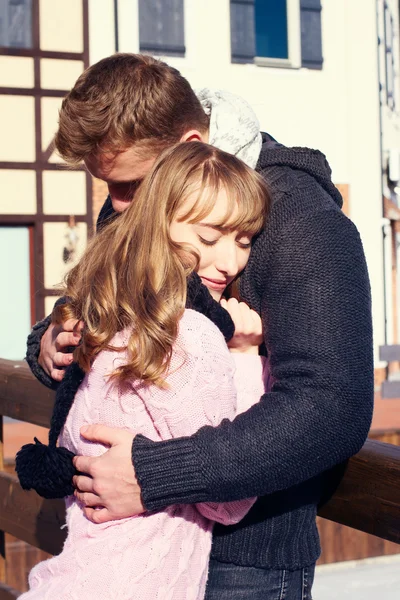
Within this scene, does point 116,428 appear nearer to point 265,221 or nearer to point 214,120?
point 265,221

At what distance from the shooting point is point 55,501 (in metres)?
2.64

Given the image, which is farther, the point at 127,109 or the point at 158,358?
the point at 127,109

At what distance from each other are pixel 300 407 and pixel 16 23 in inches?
407

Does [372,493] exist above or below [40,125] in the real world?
below

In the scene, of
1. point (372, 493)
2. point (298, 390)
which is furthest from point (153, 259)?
point (372, 493)

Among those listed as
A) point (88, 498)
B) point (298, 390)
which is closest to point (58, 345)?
point (88, 498)

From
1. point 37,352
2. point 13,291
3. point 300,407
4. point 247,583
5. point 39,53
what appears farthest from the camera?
point 13,291

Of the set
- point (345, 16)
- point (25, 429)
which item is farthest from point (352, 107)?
point (25, 429)

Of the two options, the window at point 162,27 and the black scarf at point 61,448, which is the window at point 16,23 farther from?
the black scarf at point 61,448

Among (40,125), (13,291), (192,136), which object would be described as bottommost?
(13,291)

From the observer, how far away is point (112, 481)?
1499 mm

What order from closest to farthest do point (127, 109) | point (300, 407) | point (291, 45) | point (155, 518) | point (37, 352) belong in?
point (300, 407), point (155, 518), point (127, 109), point (37, 352), point (291, 45)

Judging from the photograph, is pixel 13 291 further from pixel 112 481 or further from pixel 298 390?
pixel 298 390

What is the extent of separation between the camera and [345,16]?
42.7ft
